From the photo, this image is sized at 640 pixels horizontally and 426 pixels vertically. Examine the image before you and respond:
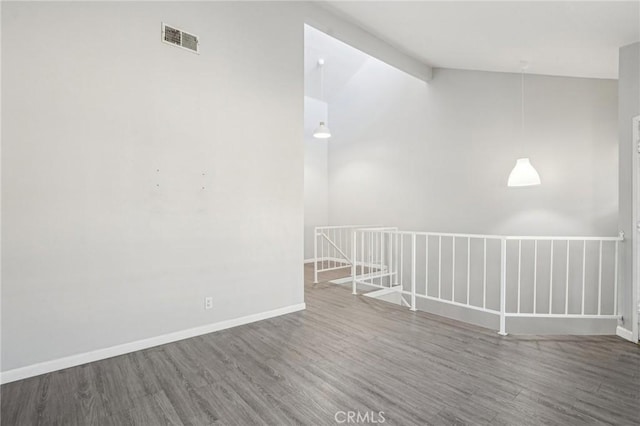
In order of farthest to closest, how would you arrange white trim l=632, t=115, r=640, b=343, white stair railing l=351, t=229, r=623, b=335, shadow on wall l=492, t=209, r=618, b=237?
shadow on wall l=492, t=209, r=618, b=237 → white stair railing l=351, t=229, r=623, b=335 → white trim l=632, t=115, r=640, b=343

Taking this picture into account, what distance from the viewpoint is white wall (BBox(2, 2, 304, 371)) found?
7.60ft

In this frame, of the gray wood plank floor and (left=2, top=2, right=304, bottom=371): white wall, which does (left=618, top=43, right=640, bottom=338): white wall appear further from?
(left=2, top=2, right=304, bottom=371): white wall

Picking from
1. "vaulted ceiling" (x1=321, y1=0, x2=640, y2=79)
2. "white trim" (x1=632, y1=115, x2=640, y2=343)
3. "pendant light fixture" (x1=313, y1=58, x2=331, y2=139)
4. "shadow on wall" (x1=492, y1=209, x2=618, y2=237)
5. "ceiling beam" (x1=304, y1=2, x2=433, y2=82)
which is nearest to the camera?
"vaulted ceiling" (x1=321, y1=0, x2=640, y2=79)

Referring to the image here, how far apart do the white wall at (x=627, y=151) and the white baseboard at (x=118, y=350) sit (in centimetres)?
358

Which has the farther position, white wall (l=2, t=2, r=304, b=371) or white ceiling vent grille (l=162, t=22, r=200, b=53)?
white ceiling vent grille (l=162, t=22, r=200, b=53)

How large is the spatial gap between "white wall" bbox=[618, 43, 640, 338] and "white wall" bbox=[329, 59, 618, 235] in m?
1.29

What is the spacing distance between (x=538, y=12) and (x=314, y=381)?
3.76 meters

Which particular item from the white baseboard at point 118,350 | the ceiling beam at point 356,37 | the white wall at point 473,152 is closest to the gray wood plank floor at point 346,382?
the white baseboard at point 118,350

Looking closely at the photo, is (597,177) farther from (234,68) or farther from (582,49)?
(234,68)

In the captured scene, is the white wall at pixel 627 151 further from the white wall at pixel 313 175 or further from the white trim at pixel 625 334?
the white wall at pixel 313 175

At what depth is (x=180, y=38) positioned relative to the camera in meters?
2.99

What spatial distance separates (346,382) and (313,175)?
570 centimetres

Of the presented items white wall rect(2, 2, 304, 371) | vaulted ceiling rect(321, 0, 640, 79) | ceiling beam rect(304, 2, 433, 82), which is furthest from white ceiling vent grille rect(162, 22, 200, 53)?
vaulted ceiling rect(321, 0, 640, 79)

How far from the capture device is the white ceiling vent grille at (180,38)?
2.91m
